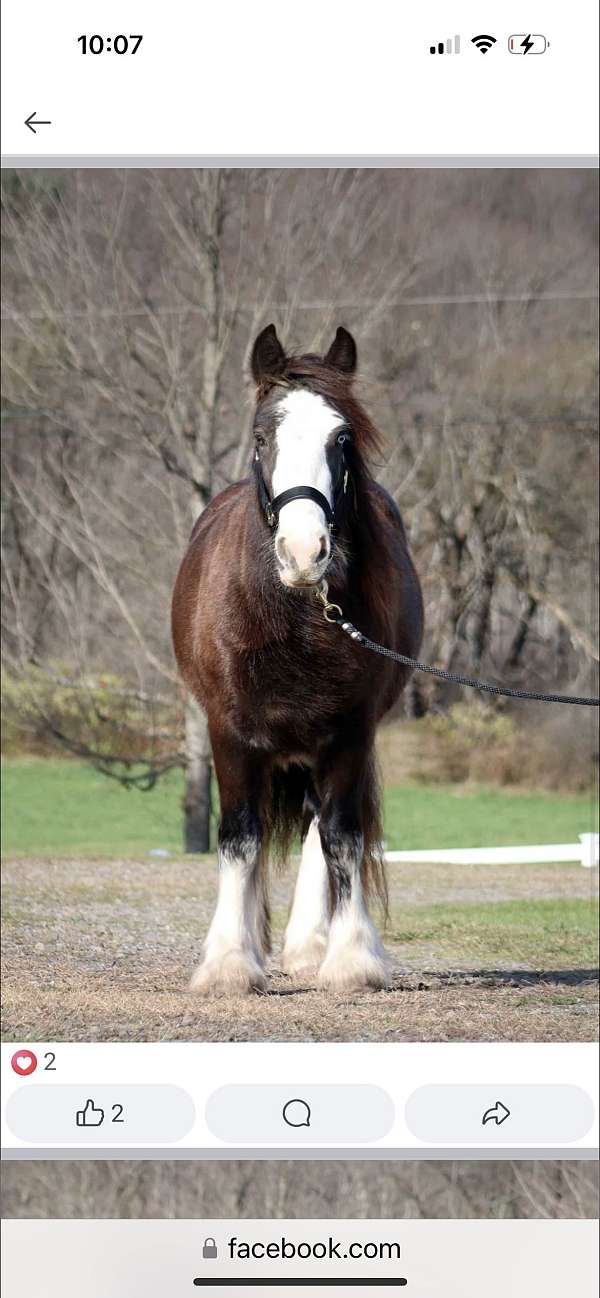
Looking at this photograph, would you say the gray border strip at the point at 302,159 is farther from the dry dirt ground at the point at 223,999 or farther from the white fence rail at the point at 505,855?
the white fence rail at the point at 505,855

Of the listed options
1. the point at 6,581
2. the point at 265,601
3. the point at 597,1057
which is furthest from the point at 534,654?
the point at 597,1057

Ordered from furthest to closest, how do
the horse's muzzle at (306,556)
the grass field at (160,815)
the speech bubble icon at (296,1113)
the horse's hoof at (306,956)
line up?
the grass field at (160,815) → the horse's hoof at (306,956) → the horse's muzzle at (306,556) → the speech bubble icon at (296,1113)

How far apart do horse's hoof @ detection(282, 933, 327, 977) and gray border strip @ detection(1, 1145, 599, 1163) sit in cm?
262

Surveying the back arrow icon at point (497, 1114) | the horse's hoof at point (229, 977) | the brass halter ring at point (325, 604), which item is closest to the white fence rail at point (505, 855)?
the horse's hoof at point (229, 977)

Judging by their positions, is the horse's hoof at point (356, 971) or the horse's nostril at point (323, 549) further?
the horse's hoof at point (356, 971)

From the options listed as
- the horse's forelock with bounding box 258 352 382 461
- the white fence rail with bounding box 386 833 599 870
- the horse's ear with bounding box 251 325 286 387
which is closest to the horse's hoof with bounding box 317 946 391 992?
the horse's forelock with bounding box 258 352 382 461

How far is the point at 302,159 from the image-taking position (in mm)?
3961

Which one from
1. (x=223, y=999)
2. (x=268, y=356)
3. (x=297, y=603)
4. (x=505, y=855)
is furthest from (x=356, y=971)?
(x=505, y=855)

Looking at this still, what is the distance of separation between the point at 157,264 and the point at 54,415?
2027mm

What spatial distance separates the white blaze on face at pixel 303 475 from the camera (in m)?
3.98

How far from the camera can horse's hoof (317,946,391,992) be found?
5.02 m
